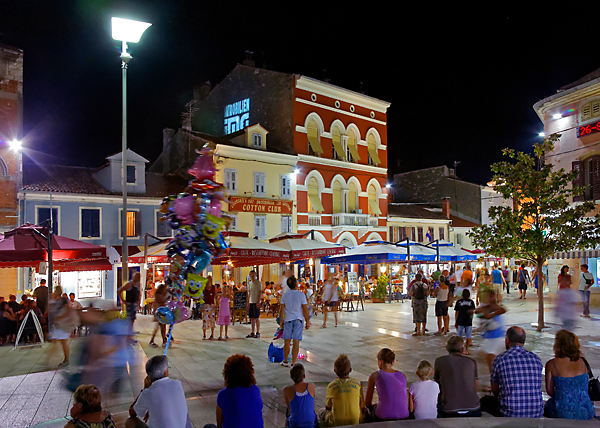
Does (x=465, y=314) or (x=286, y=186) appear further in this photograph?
(x=286, y=186)

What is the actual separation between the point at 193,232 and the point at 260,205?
69.7 feet

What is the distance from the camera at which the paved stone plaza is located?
258 inches

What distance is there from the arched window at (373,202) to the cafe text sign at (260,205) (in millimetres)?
7578

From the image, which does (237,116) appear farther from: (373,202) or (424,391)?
(424,391)

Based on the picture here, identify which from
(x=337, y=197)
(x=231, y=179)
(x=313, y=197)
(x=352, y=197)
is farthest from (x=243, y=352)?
(x=352, y=197)

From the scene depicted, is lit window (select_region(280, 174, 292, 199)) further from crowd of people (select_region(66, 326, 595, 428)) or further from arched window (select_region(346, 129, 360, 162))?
crowd of people (select_region(66, 326, 595, 428))

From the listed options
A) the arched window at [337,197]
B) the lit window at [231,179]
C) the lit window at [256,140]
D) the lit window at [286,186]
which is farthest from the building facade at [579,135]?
the lit window at [231,179]

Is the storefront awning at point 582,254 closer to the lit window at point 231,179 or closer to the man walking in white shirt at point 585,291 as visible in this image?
the man walking in white shirt at point 585,291

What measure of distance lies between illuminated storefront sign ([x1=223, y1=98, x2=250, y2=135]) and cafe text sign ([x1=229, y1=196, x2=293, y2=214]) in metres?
7.91

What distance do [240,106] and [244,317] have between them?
20.8 metres

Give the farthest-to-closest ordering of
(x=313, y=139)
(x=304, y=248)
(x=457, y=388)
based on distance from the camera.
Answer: (x=313, y=139), (x=304, y=248), (x=457, y=388)

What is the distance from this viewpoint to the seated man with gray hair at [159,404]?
13.5 ft

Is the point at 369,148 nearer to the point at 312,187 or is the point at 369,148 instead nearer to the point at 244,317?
the point at 312,187

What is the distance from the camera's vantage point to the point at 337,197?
1247 inches
